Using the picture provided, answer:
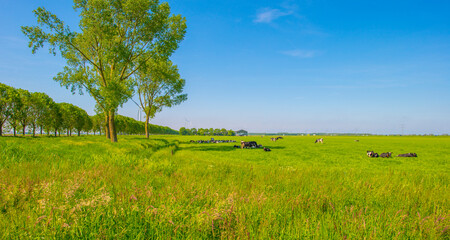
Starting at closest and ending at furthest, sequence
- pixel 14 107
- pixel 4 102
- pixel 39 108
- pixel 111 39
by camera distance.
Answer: pixel 111 39 → pixel 4 102 → pixel 14 107 → pixel 39 108

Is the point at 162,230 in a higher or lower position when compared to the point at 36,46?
lower

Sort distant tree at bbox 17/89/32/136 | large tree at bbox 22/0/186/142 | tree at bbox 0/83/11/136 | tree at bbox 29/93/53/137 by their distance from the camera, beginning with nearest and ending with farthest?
large tree at bbox 22/0/186/142 → tree at bbox 0/83/11/136 → distant tree at bbox 17/89/32/136 → tree at bbox 29/93/53/137

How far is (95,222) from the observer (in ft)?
8.52

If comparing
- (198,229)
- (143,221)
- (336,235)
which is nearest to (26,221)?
(143,221)

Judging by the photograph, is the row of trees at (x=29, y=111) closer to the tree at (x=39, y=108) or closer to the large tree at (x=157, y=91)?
the tree at (x=39, y=108)

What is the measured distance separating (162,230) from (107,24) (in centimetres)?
2867

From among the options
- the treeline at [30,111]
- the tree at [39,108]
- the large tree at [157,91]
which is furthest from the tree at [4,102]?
the large tree at [157,91]

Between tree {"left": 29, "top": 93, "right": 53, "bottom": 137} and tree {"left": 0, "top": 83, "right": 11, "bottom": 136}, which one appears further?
tree {"left": 29, "top": 93, "right": 53, "bottom": 137}

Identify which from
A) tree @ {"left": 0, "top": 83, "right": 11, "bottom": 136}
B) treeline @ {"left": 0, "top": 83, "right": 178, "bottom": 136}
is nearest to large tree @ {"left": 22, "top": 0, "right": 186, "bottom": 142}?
treeline @ {"left": 0, "top": 83, "right": 178, "bottom": 136}

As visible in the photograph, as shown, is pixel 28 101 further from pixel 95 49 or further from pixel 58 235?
pixel 58 235

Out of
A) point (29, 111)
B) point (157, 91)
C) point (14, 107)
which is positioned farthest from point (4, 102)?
point (157, 91)

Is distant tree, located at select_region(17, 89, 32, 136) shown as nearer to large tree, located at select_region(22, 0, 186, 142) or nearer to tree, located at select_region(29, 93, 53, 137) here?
tree, located at select_region(29, 93, 53, 137)

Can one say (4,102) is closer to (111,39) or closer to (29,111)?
(29,111)

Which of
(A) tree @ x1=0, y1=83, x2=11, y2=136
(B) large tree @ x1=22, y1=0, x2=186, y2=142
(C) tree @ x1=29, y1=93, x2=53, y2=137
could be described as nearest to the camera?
(B) large tree @ x1=22, y1=0, x2=186, y2=142
